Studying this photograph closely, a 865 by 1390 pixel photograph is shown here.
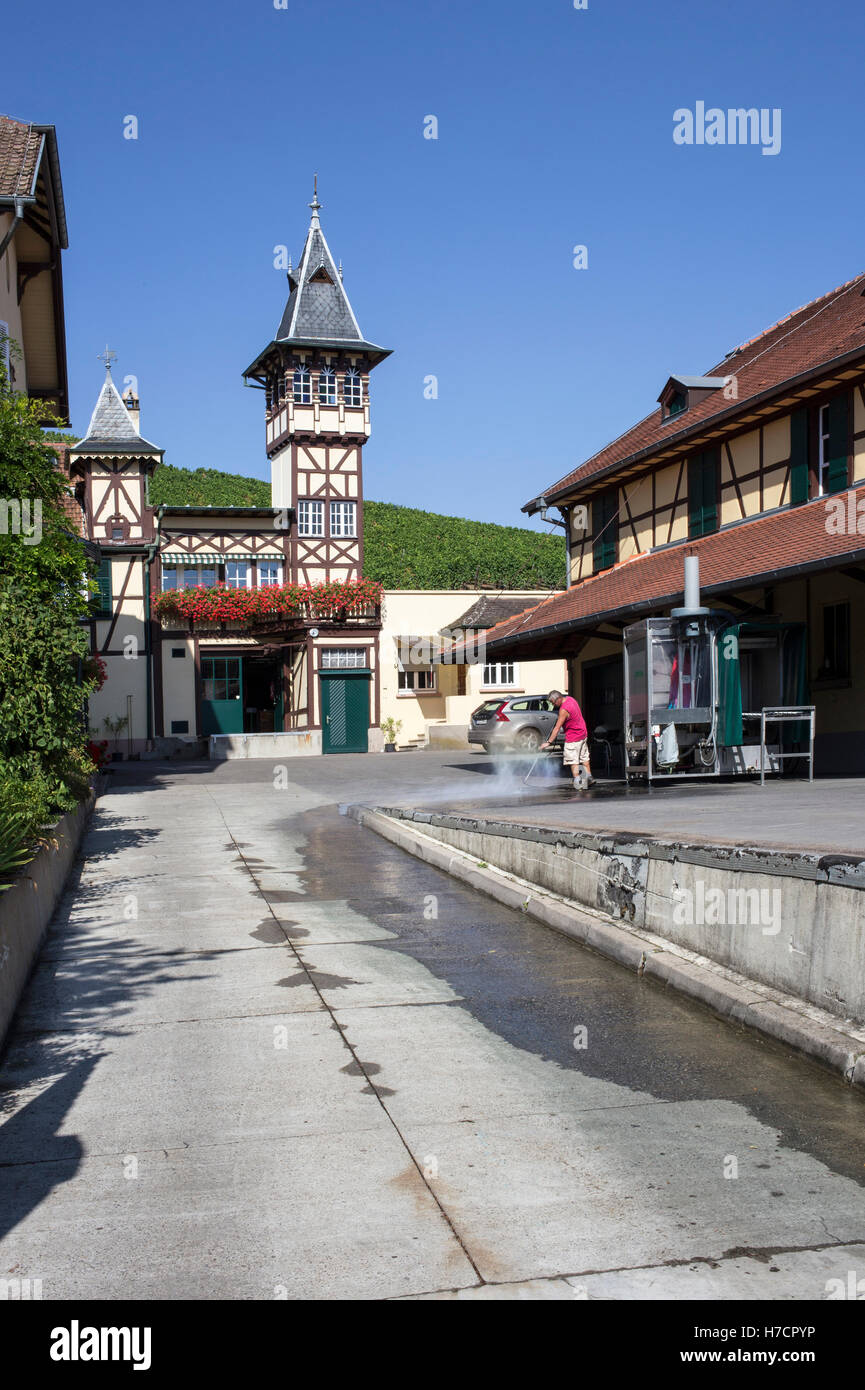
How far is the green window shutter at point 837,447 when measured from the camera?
1712 cm

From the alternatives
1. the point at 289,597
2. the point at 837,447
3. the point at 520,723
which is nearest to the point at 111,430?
the point at 289,597

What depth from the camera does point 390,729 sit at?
37.6 metres

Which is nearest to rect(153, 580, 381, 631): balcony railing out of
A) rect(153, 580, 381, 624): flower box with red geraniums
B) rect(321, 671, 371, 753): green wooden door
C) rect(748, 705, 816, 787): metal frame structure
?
rect(153, 580, 381, 624): flower box with red geraniums

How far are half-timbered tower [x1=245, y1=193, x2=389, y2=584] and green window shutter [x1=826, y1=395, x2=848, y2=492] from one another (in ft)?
72.8

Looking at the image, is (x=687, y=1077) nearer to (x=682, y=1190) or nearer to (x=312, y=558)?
(x=682, y=1190)

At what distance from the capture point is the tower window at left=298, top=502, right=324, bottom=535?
38.3 meters

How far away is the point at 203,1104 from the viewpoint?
17.3 feet

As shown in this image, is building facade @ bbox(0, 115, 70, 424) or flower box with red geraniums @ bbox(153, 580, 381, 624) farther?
flower box with red geraniums @ bbox(153, 580, 381, 624)

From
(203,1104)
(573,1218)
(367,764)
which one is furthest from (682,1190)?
(367,764)

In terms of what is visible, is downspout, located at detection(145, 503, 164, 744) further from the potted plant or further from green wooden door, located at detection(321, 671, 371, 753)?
the potted plant

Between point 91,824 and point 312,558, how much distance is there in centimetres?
2302

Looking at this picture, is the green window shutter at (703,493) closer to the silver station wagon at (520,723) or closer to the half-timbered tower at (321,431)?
the silver station wagon at (520,723)

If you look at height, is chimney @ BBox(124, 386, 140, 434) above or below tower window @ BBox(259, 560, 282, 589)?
above

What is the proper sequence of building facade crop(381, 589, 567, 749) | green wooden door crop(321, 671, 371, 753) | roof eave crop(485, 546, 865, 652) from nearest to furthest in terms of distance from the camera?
1. roof eave crop(485, 546, 865, 652)
2. green wooden door crop(321, 671, 371, 753)
3. building facade crop(381, 589, 567, 749)
